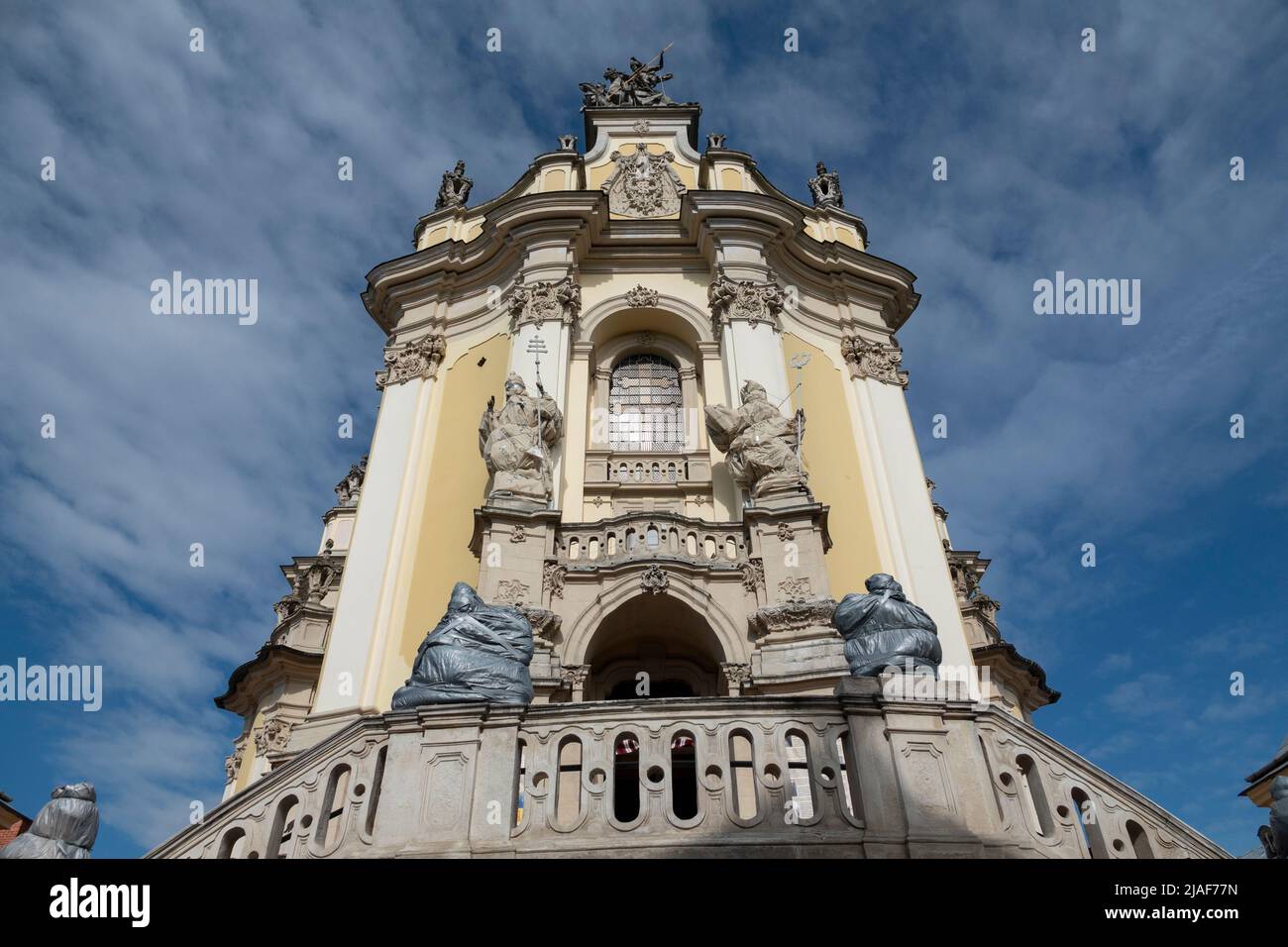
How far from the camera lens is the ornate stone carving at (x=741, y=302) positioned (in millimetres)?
17062

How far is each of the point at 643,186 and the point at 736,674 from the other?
12.5 meters

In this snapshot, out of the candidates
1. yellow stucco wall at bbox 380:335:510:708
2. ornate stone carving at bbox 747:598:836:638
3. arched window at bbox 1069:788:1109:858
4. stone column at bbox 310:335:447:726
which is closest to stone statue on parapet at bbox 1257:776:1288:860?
arched window at bbox 1069:788:1109:858

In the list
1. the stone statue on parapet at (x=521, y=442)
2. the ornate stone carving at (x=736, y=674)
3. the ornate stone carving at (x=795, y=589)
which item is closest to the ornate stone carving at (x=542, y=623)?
the stone statue on parapet at (x=521, y=442)

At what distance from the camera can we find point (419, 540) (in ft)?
52.1

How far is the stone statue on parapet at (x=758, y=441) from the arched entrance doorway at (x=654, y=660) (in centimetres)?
266

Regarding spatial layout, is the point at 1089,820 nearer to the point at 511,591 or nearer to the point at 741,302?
the point at 511,591

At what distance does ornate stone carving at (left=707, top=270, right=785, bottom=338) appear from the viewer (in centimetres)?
1706

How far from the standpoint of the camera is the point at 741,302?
17.2m

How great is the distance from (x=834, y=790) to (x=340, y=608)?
36.8ft

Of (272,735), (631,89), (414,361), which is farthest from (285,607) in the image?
(631,89)

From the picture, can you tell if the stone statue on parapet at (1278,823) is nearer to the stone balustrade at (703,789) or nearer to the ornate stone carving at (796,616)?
the stone balustrade at (703,789)

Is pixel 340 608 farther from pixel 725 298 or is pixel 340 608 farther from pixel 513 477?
pixel 725 298

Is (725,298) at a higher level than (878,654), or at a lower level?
higher
